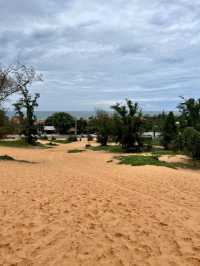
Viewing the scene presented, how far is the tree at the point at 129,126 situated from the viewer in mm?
35156

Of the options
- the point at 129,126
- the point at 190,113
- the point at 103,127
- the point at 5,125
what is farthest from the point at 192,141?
the point at 5,125

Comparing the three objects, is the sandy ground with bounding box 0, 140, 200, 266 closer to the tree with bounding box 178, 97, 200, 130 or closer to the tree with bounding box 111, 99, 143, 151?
the tree with bounding box 178, 97, 200, 130

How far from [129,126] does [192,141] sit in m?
12.1

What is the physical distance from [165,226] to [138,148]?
28469 millimetres

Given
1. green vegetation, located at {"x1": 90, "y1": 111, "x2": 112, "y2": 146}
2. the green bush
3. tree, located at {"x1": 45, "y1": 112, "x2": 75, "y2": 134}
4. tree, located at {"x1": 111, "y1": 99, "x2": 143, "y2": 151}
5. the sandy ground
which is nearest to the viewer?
the sandy ground

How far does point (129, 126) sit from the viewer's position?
35.4 metres

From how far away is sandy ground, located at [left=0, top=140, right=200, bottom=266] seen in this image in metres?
5.64

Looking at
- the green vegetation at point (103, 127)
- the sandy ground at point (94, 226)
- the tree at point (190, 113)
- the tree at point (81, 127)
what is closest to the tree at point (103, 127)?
the green vegetation at point (103, 127)

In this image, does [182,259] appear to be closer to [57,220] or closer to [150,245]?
[150,245]

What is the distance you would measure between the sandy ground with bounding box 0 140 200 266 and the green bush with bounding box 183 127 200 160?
1227 centimetres

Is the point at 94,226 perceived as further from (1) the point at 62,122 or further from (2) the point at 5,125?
(1) the point at 62,122

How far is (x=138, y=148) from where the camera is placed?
117 feet

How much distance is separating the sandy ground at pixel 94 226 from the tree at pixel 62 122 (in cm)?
7635

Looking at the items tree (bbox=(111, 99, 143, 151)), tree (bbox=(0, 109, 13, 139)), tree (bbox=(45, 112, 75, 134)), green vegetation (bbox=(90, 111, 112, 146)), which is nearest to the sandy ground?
tree (bbox=(111, 99, 143, 151))
